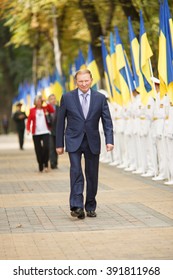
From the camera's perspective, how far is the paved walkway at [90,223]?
10266 mm

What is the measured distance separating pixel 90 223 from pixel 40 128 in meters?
10.6

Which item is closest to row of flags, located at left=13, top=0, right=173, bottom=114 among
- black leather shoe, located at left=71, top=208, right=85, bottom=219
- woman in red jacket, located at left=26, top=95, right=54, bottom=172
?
woman in red jacket, located at left=26, top=95, right=54, bottom=172

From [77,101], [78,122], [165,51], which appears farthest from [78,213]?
[165,51]

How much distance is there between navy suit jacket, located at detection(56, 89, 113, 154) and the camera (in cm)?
1319

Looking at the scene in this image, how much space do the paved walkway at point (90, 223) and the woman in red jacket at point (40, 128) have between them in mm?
3042

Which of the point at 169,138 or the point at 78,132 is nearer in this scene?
the point at 78,132

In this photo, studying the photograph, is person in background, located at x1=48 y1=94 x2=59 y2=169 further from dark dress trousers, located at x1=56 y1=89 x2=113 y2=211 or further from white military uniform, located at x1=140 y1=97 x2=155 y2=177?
dark dress trousers, located at x1=56 y1=89 x2=113 y2=211

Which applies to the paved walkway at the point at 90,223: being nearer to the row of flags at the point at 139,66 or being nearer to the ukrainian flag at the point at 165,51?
the ukrainian flag at the point at 165,51

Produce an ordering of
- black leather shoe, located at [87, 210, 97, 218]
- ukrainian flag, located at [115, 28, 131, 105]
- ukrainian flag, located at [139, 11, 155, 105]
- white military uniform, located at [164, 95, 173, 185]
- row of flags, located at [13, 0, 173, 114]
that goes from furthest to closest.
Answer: ukrainian flag, located at [115, 28, 131, 105] → ukrainian flag, located at [139, 11, 155, 105] → row of flags, located at [13, 0, 173, 114] → white military uniform, located at [164, 95, 173, 185] → black leather shoe, located at [87, 210, 97, 218]

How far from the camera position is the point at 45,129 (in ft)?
76.3

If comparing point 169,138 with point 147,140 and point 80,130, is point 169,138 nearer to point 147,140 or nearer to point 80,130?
point 147,140

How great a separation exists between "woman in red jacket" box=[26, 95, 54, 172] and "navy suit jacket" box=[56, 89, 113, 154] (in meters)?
9.78

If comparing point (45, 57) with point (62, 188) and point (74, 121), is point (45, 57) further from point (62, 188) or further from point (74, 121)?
point (74, 121)

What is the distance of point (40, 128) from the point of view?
23.2 m
